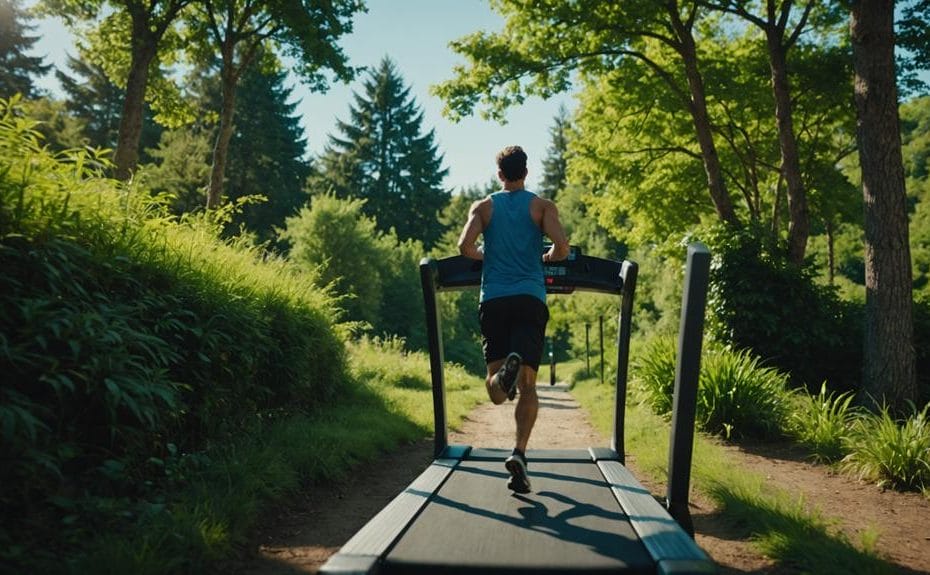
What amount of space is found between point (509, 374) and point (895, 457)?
3356 mm

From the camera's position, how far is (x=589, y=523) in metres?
2.97

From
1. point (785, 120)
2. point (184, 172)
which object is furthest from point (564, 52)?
point (184, 172)

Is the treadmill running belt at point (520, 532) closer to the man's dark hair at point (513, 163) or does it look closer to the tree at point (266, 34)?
the man's dark hair at point (513, 163)

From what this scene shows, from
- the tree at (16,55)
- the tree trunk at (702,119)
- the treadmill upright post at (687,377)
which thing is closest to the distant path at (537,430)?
the treadmill upright post at (687,377)

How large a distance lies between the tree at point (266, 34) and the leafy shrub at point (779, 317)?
8289 mm

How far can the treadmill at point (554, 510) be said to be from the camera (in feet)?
7.79

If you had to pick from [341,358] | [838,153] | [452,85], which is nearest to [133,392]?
[341,358]

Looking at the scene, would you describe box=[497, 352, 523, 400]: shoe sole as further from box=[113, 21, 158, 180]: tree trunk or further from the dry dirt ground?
box=[113, 21, 158, 180]: tree trunk

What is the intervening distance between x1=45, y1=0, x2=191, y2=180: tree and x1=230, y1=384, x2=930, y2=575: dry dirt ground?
6401mm

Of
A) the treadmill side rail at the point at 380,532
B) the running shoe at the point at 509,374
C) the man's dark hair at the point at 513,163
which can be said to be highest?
the man's dark hair at the point at 513,163

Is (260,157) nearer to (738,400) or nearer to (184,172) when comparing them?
(184,172)

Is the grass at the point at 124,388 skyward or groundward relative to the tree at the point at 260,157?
groundward

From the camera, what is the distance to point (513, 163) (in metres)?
3.71

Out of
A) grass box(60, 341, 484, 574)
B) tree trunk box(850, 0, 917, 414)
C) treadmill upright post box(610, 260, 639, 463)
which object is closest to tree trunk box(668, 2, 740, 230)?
tree trunk box(850, 0, 917, 414)
